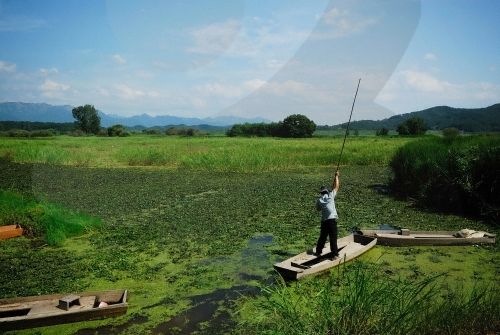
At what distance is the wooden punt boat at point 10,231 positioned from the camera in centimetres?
999

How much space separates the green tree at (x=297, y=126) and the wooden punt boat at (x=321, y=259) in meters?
62.4

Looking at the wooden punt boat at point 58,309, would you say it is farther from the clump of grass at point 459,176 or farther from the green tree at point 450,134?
the green tree at point 450,134

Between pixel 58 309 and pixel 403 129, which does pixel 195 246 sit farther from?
pixel 403 129

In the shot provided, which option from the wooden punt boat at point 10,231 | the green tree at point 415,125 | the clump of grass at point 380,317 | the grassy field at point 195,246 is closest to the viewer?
the clump of grass at point 380,317

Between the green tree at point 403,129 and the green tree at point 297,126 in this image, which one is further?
the green tree at point 403,129

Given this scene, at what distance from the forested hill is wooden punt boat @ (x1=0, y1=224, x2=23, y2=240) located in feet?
334

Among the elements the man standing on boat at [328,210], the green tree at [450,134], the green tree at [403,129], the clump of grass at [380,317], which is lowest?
the clump of grass at [380,317]

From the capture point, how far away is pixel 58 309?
19.5 feet

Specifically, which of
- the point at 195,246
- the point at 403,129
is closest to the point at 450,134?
the point at 195,246

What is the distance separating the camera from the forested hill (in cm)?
10907

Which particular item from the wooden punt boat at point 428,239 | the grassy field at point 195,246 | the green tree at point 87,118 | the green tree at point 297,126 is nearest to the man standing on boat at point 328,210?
the grassy field at point 195,246

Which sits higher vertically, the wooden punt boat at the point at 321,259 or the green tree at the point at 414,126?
the green tree at the point at 414,126

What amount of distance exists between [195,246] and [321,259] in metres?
3.24

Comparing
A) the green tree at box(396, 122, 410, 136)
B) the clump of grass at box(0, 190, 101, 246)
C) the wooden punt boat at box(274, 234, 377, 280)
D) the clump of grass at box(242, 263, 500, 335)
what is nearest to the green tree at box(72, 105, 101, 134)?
the green tree at box(396, 122, 410, 136)
